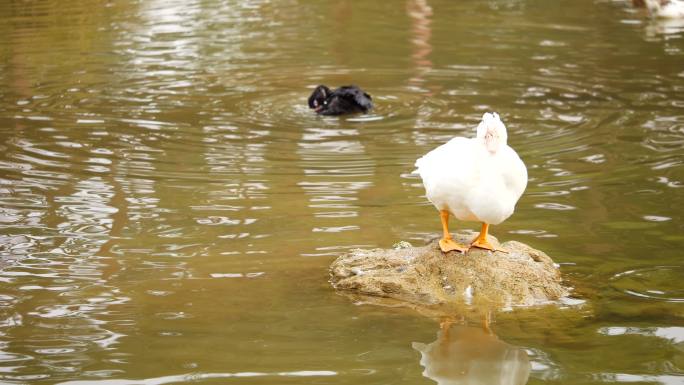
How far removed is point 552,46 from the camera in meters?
16.6

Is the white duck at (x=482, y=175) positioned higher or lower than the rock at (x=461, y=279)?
higher

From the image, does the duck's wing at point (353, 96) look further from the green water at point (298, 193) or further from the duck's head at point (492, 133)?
the duck's head at point (492, 133)

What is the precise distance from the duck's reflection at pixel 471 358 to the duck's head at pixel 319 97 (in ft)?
21.1

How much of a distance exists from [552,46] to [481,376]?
11772mm

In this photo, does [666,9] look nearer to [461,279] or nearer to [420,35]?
[420,35]

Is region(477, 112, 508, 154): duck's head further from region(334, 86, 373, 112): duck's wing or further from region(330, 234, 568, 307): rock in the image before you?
region(334, 86, 373, 112): duck's wing

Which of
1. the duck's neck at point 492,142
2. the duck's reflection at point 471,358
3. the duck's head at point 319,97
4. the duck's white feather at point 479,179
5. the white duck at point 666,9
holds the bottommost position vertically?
the white duck at point 666,9

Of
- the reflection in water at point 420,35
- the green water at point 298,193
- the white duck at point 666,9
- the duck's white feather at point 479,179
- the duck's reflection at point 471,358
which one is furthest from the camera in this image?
the white duck at point 666,9

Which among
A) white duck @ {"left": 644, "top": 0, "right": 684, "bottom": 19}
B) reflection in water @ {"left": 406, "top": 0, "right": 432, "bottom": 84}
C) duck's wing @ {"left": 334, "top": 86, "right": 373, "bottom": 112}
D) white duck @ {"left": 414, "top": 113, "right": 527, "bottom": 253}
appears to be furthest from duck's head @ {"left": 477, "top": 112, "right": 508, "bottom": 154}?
white duck @ {"left": 644, "top": 0, "right": 684, "bottom": 19}

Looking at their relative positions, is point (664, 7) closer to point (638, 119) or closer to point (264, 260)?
point (638, 119)

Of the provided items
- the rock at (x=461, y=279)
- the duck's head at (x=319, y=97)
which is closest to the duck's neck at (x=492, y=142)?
the rock at (x=461, y=279)

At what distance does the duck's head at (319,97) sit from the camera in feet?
40.5

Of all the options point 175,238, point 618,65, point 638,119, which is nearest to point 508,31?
point 618,65

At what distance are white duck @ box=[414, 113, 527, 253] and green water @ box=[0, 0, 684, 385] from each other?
2.30 feet
